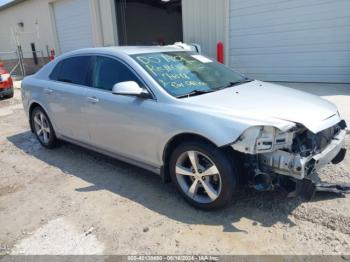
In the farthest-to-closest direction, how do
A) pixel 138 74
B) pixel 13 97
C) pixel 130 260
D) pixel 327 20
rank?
pixel 13 97 < pixel 327 20 < pixel 138 74 < pixel 130 260

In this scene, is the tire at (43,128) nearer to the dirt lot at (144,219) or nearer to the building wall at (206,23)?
the dirt lot at (144,219)

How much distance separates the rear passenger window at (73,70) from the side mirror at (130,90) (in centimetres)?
107

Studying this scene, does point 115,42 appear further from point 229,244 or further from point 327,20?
point 229,244

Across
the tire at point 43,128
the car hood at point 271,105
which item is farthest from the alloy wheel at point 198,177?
the tire at point 43,128

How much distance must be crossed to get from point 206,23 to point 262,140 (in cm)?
778

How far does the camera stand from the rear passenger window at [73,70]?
4.23m

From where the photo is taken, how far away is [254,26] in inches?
A: 341

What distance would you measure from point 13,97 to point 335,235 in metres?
10.6

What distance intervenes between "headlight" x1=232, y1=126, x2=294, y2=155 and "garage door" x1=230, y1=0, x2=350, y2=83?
19.3 feet

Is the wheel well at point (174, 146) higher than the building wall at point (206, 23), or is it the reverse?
the building wall at point (206, 23)

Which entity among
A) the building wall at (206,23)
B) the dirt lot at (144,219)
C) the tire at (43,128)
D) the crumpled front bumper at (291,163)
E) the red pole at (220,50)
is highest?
the building wall at (206,23)

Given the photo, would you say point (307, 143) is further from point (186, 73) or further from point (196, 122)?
point (186, 73)

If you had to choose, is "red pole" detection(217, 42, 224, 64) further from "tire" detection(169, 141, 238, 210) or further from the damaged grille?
"tire" detection(169, 141, 238, 210)

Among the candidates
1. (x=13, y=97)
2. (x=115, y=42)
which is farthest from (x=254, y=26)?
(x=13, y=97)
